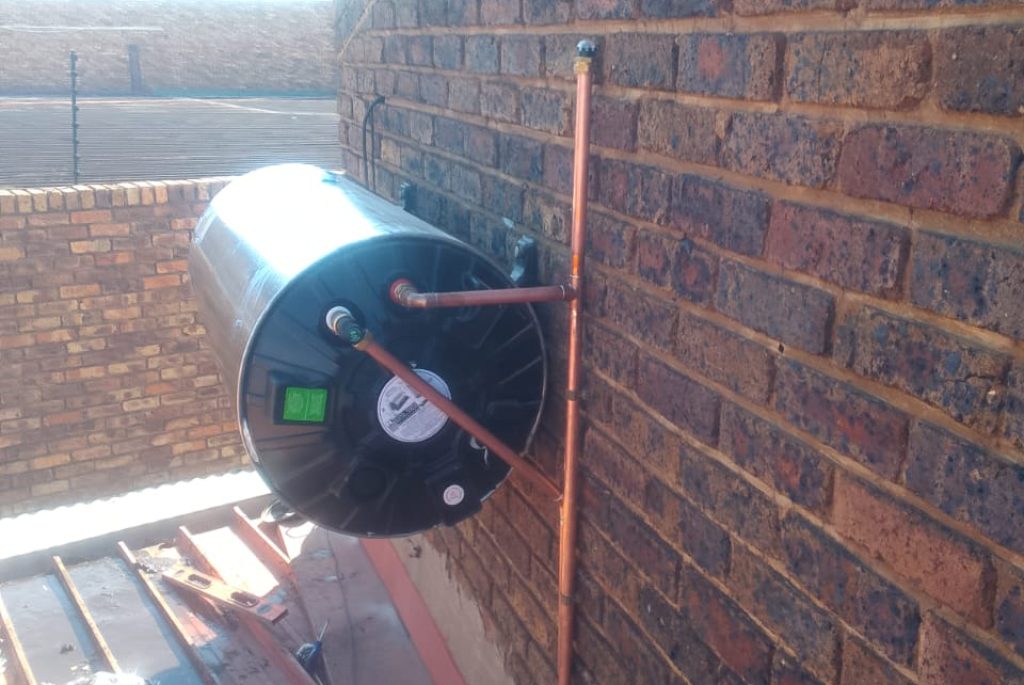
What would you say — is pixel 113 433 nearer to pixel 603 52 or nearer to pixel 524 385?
pixel 524 385

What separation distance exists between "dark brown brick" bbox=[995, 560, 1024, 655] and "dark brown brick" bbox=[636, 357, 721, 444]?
1.81 ft

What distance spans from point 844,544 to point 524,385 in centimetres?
96

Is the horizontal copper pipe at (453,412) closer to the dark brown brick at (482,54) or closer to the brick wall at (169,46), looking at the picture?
the dark brown brick at (482,54)

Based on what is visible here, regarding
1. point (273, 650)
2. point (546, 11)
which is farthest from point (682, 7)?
point (273, 650)

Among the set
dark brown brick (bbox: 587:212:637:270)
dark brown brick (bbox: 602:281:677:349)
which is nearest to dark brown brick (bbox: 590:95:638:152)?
dark brown brick (bbox: 587:212:637:270)

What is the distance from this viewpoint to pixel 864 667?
4.02 feet

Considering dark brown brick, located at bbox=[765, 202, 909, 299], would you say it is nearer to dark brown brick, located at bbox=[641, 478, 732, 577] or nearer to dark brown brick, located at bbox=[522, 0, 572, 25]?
dark brown brick, located at bbox=[641, 478, 732, 577]

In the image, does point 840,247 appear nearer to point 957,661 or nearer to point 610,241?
point 957,661

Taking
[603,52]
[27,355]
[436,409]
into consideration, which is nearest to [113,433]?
[27,355]

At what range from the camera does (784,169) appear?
1.29 metres

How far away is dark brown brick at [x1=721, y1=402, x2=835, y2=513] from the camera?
4.19ft

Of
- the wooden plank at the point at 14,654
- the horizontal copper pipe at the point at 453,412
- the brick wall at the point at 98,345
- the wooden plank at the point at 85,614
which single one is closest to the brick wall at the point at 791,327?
the horizontal copper pipe at the point at 453,412

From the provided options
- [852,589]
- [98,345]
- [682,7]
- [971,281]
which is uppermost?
[682,7]

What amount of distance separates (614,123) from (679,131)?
22 centimetres
